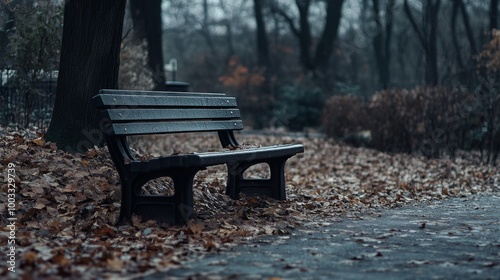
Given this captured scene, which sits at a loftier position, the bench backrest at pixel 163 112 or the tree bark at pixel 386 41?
the tree bark at pixel 386 41

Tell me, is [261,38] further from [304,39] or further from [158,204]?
[158,204]

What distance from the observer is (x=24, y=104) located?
13.8 metres

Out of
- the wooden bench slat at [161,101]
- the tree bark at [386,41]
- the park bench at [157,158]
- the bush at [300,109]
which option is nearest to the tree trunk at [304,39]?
the tree bark at [386,41]

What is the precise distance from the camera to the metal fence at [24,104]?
43.7 ft

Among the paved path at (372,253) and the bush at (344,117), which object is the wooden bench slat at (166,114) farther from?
the bush at (344,117)

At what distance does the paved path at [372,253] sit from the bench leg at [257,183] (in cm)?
96

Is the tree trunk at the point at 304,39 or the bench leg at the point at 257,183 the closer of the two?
the bench leg at the point at 257,183

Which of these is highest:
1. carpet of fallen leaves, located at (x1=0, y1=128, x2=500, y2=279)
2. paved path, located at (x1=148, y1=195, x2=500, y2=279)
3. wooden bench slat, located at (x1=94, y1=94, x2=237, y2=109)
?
wooden bench slat, located at (x1=94, y1=94, x2=237, y2=109)

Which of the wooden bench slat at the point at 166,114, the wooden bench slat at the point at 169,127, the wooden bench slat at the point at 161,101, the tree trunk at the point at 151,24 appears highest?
the tree trunk at the point at 151,24

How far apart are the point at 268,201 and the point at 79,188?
1.93 meters

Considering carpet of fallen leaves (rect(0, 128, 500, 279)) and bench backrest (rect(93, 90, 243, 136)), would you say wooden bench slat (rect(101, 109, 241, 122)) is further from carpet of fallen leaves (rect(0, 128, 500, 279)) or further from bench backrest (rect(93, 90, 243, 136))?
carpet of fallen leaves (rect(0, 128, 500, 279))

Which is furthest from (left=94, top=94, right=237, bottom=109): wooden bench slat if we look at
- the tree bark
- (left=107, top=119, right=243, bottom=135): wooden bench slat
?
the tree bark

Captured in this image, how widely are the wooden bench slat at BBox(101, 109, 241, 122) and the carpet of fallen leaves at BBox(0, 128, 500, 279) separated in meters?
0.61

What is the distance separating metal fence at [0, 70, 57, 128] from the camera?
13.3m
